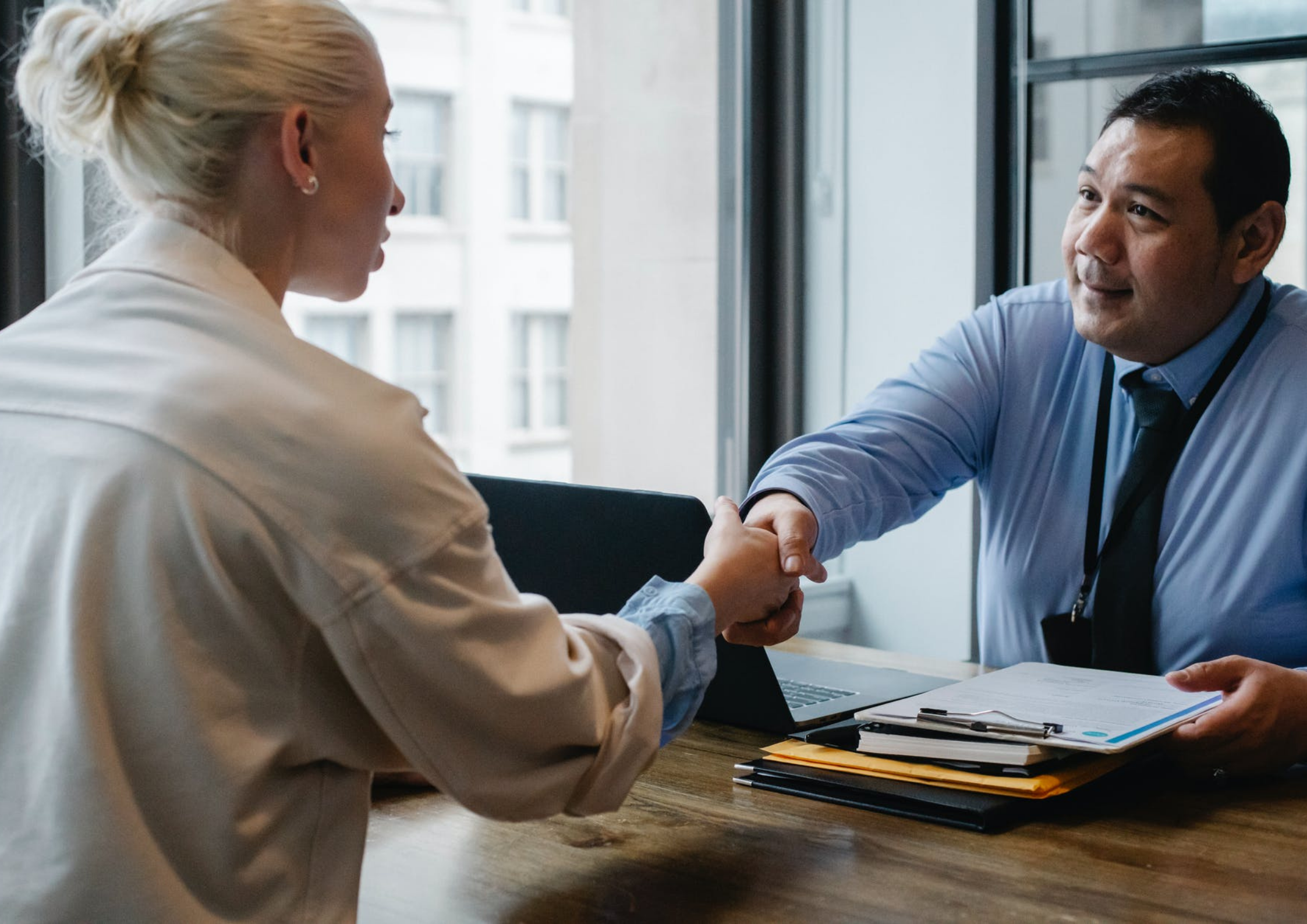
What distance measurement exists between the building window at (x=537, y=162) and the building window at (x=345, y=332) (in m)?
1.02

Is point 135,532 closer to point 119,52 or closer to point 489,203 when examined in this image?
point 119,52

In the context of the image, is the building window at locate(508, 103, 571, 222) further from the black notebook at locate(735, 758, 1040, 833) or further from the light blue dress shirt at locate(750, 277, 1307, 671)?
the black notebook at locate(735, 758, 1040, 833)

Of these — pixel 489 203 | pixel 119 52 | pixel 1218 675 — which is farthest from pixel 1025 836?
pixel 489 203

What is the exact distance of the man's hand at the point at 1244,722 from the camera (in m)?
1.29

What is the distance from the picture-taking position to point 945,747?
4.20 ft

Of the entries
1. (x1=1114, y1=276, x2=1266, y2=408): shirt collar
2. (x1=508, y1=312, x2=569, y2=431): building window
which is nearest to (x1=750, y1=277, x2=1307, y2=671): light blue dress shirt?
(x1=1114, y1=276, x2=1266, y2=408): shirt collar

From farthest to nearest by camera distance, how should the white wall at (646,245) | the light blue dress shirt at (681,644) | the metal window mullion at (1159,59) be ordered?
the white wall at (646,245) < the metal window mullion at (1159,59) < the light blue dress shirt at (681,644)

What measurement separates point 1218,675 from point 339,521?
3.04 feet

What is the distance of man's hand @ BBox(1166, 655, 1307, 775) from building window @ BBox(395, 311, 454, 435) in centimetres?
501

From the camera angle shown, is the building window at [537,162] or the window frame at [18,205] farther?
the building window at [537,162]

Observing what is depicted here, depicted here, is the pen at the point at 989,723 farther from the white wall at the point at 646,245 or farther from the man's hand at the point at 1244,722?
the white wall at the point at 646,245

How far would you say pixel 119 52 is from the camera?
0.99m

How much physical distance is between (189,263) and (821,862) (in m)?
0.70

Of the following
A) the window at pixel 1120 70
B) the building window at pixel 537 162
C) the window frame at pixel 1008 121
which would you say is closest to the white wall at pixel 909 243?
the window frame at pixel 1008 121
